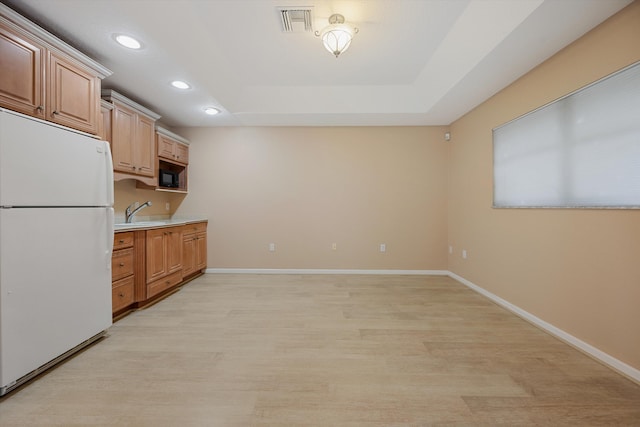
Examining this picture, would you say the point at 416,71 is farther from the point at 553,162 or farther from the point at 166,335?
the point at 166,335

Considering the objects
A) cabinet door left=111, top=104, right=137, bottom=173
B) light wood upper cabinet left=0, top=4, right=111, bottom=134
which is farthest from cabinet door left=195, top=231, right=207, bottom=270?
light wood upper cabinet left=0, top=4, right=111, bottom=134

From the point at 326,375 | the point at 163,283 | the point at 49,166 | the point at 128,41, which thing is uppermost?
the point at 128,41

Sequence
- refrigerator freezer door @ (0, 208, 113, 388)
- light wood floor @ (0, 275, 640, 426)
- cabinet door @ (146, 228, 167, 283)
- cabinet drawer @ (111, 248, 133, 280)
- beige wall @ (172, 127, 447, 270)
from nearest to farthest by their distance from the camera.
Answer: light wood floor @ (0, 275, 640, 426) → refrigerator freezer door @ (0, 208, 113, 388) → cabinet drawer @ (111, 248, 133, 280) → cabinet door @ (146, 228, 167, 283) → beige wall @ (172, 127, 447, 270)

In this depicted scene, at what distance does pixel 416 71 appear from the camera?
3.41m

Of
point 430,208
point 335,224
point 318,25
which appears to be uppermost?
point 318,25

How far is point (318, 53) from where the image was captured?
9.76 feet

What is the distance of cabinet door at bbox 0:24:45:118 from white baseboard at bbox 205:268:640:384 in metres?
3.22

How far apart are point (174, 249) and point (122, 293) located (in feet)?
2.96

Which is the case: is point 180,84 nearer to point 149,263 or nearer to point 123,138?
point 123,138

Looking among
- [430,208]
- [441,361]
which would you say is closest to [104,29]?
[441,361]

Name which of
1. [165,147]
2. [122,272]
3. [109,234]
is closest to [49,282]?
[109,234]

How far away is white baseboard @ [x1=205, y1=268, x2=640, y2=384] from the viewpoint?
181 centimetres

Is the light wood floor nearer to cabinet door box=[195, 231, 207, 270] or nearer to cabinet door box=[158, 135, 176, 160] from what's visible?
cabinet door box=[195, 231, 207, 270]

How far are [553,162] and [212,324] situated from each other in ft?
11.8
